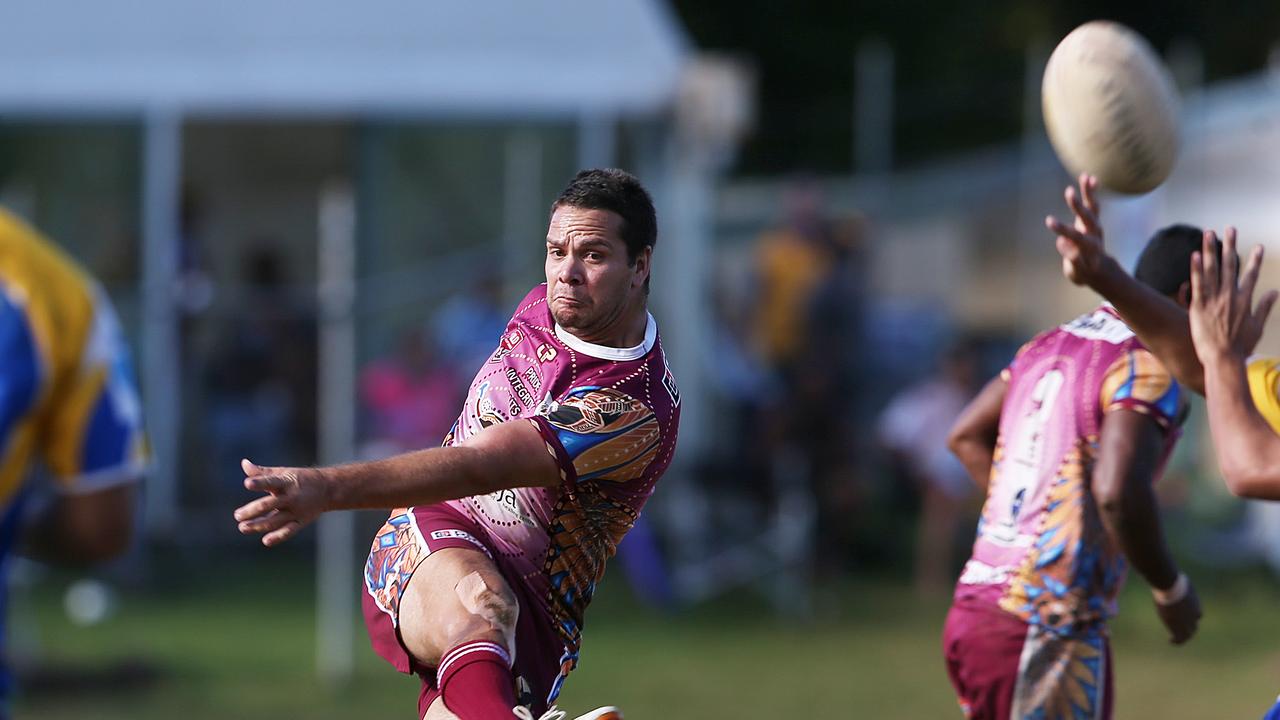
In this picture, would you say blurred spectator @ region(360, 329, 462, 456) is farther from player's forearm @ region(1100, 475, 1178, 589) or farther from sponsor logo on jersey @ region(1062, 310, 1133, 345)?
player's forearm @ region(1100, 475, 1178, 589)

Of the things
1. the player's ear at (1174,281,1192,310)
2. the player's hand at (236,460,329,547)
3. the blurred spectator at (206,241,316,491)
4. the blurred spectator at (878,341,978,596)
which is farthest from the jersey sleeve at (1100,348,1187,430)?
the blurred spectator at (206,241,316,491)

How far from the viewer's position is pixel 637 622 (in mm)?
11586

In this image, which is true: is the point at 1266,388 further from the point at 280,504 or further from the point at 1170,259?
the point at 280,504

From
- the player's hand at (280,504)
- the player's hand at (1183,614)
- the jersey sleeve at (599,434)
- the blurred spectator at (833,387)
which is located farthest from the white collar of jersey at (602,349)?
the blurred spectator at (833,387)

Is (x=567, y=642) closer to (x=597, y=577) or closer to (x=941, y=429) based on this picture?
(x=597, y=577)

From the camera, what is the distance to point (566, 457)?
4082mm

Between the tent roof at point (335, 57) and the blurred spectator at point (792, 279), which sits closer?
the tent roof at point (335, 57)

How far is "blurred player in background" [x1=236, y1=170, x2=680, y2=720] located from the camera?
405 cm

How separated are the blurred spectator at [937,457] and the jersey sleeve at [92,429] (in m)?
9.13

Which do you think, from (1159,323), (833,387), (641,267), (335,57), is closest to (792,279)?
(833,387)

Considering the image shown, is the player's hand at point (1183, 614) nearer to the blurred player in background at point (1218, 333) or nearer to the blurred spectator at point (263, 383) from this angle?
the blurred player in background at point (1218, 333)

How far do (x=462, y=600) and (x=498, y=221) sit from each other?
914 centimetres

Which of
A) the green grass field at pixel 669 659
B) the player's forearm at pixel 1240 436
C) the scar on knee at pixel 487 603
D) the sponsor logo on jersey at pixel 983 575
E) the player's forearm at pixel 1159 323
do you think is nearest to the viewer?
the player's forearm at pixel 1240 436

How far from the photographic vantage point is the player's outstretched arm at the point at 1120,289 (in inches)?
172
